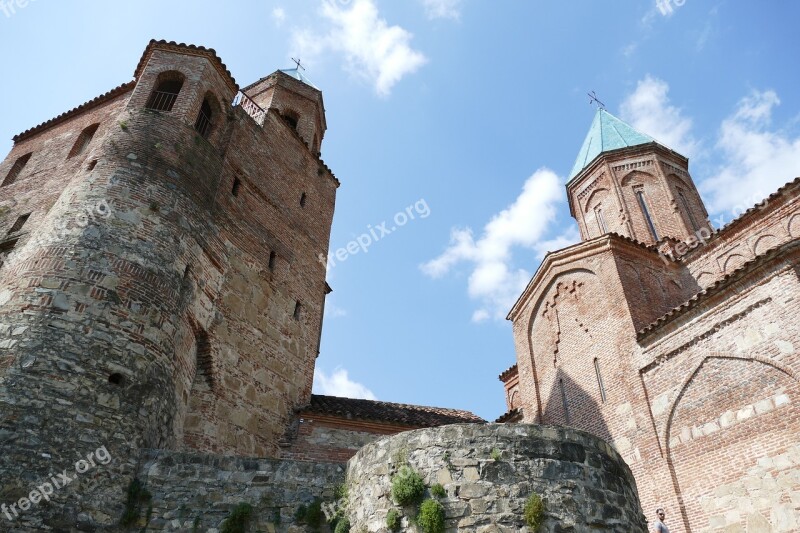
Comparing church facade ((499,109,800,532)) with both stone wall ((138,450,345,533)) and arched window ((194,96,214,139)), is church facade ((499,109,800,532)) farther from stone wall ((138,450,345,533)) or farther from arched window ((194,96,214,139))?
arched window ((194,96,214,139))

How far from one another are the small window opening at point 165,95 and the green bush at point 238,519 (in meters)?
8.50

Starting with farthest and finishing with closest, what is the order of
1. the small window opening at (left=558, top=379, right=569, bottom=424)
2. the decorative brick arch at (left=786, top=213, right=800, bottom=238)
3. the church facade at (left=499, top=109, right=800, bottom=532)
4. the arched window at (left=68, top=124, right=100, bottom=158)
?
the small window opening at (left=558, top=379, right=569, bottom=424)
the decorative brick arch at (left=786, top=213, right=800, bottom=238)
the arched window at (left=68, top=124, right=100, bottom=158)
the church facade at (left=499, top=109, right=800, bottom=532)

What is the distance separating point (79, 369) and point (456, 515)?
17.7 feet

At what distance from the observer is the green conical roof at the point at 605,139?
23016mm

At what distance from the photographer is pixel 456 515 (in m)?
5.91

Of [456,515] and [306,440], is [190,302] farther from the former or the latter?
[456,515]

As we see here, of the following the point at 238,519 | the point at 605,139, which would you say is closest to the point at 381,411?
the point at 238,519

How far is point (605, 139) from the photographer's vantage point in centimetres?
2370

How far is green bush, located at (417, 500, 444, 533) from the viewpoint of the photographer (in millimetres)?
5844

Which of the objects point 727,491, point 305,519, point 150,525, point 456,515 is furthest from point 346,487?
point 727,491

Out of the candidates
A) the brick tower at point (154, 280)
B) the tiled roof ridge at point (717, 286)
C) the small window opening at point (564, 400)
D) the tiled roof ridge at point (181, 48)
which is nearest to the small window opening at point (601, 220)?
the small window opening at point (564, 400)

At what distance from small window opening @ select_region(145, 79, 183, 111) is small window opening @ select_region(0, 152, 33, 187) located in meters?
4.20

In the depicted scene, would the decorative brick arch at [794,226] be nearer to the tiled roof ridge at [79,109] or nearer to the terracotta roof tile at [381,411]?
the terracotta roof tile at [381,411]

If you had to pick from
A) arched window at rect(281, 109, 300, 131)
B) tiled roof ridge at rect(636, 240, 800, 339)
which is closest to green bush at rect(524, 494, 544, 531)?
tiled roof ridge at rect(636, 240, 800, 339)
